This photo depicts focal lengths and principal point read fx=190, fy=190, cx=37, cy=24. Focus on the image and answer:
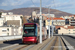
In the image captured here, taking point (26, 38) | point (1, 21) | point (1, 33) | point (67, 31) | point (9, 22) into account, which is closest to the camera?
point (26, 38)

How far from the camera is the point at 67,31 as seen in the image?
177500 mm

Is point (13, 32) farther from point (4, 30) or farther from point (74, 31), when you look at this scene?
point (74, 31)

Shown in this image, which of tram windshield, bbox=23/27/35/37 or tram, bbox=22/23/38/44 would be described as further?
tram windshield, bbox=23/27/35/37

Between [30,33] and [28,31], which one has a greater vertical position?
[28,31]

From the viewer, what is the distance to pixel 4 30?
91062 millimetres

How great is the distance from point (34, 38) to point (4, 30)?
215 feet

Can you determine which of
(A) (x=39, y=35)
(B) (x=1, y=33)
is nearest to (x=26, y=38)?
(A) (x=39, y=35)

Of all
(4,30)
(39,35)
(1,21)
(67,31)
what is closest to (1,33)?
(4,30)

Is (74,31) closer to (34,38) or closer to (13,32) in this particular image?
(13,32)

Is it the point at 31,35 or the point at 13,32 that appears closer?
the point at 31,35

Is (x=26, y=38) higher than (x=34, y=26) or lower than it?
lower

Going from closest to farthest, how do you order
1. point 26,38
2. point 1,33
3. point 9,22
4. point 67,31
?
point 26,38 → point 1,33 → point 9,22 → point 67,31

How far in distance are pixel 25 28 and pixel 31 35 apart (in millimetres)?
1445

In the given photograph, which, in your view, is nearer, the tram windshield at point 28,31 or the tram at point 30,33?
the tram at point 30,33
